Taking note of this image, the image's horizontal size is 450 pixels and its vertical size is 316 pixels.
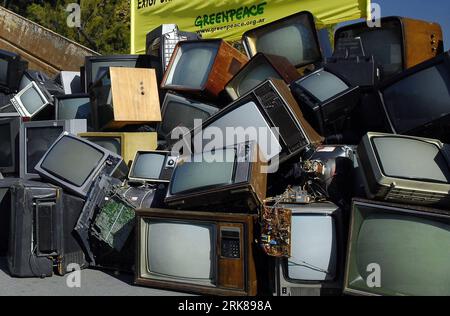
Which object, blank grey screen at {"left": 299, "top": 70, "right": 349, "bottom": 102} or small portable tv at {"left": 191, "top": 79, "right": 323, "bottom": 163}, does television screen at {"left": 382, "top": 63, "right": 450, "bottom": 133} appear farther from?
small portable tv at {"left": 191, "top": 79, "right": 323, "bottom": 163}

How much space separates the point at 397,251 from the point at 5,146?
386cm

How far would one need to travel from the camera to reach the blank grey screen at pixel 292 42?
4.80m

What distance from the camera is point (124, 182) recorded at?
3.97m

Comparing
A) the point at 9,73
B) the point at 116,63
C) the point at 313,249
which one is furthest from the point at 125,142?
the point at 9,73

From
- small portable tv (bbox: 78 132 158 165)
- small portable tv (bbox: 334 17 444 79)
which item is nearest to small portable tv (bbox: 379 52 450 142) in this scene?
small portable tv (bbox: 334 17 444 79)

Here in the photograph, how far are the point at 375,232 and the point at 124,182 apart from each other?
1.95 metres

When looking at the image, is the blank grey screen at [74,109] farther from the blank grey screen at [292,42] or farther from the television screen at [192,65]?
the blank grey screen at [292,42]

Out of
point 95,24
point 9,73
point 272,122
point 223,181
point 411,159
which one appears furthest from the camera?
point 95,24

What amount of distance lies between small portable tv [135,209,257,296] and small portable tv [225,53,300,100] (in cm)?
133

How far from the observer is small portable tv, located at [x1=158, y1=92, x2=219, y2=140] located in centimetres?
447

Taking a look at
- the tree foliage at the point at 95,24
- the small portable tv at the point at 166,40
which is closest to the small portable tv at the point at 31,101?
the small portable tv at the point at 166,40

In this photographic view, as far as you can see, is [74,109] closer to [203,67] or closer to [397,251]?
[203,67]

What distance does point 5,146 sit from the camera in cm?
510

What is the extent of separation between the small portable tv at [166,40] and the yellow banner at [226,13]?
207 centimetres
